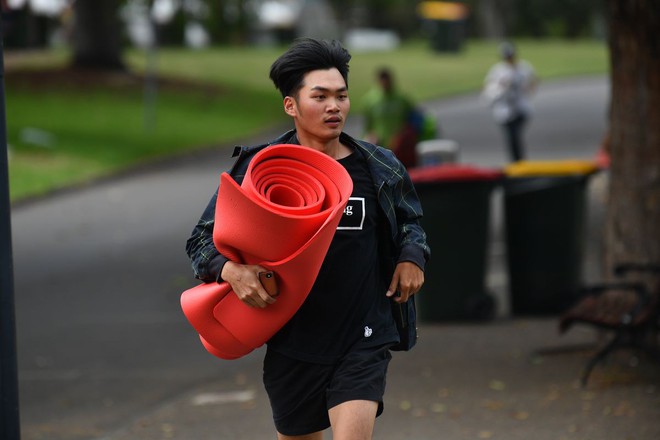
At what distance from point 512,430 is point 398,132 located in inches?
349

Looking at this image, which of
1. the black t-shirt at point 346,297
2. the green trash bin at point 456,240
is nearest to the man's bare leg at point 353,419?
the black t-shirt at point 346,297

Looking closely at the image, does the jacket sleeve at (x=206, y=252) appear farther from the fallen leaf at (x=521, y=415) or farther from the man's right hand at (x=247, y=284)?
the fallen leaf at (x=521, y=415)

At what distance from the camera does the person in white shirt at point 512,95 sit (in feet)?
70.1

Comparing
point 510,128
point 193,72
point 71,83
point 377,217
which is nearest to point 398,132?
point 510,128

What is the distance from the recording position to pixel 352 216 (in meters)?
4.52

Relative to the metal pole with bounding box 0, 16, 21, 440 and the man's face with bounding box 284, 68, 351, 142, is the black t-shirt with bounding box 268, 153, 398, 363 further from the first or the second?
the metal pole with bounding box 0, 16, 21, 440

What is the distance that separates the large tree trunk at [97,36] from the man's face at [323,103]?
29438mm

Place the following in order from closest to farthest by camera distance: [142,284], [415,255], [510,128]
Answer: [415,255], [142,284], [510,128]

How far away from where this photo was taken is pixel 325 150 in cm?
456

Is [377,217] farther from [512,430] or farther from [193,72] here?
[193,72]

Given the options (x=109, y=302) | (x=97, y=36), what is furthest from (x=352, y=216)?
(x=97, y=36)

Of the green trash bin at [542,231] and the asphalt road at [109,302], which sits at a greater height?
the green trash bin at [542,231]

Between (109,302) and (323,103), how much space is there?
24.9 ft

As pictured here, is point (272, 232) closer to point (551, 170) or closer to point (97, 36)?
point (551, 170)
